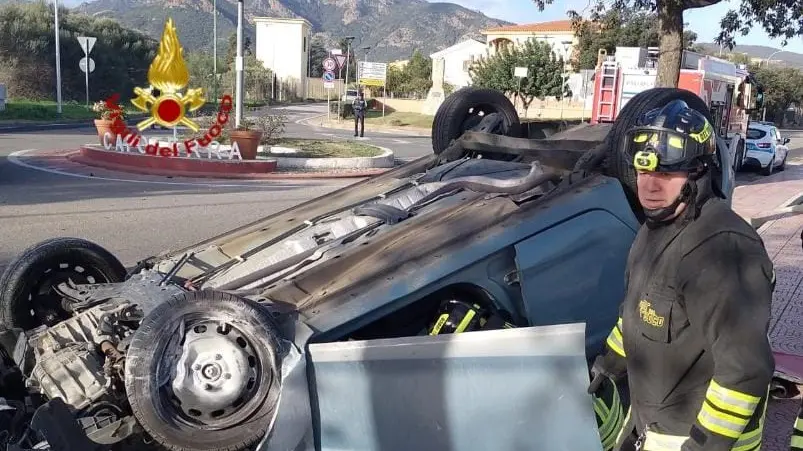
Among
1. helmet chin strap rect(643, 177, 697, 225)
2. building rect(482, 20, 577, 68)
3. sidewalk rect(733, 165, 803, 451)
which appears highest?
building rect(482, 20, 577, 68)

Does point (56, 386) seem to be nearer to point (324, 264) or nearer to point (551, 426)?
point (324, 264)

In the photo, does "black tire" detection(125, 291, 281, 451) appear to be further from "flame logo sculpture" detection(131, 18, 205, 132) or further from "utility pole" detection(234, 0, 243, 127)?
"utility pole" detection(234, 0, 243, 127)

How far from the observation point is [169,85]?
52.0 ft

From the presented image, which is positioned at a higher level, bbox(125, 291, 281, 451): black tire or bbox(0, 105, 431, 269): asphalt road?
bbox(125, 291, 281, 451): black tire

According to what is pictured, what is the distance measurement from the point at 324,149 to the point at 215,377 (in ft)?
57.5

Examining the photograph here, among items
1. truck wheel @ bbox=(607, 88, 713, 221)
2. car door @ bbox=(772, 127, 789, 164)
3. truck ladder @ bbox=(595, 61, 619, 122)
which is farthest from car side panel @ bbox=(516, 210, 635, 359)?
car door @ bbox=(772, 127, 789, 164)

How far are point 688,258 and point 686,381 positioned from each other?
13.4 inches

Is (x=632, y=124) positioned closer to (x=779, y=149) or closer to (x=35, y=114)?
(x=779, y=149)

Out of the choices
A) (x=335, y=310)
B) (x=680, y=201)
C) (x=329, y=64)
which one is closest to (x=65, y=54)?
(x=329, y=64)

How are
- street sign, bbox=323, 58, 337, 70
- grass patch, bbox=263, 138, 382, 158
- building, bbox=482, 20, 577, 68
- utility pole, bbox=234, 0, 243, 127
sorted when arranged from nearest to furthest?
utility pole, bbox=234, 0, 243, 127 < grass patch, bbox=263, 138, 382, 158 < street sign, bbox=323, 58, 337, 70 < building, bbox=482, 20, 577, 68

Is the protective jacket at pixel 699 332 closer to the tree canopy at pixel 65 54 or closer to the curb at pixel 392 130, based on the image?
the curb at pixel 392 130

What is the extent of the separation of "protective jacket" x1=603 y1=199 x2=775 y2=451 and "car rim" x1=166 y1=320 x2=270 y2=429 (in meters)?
1.21

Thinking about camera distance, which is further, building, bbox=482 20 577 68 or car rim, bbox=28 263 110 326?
building, bbox=482 20 577 68

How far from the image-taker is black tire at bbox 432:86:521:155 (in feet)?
15.9
